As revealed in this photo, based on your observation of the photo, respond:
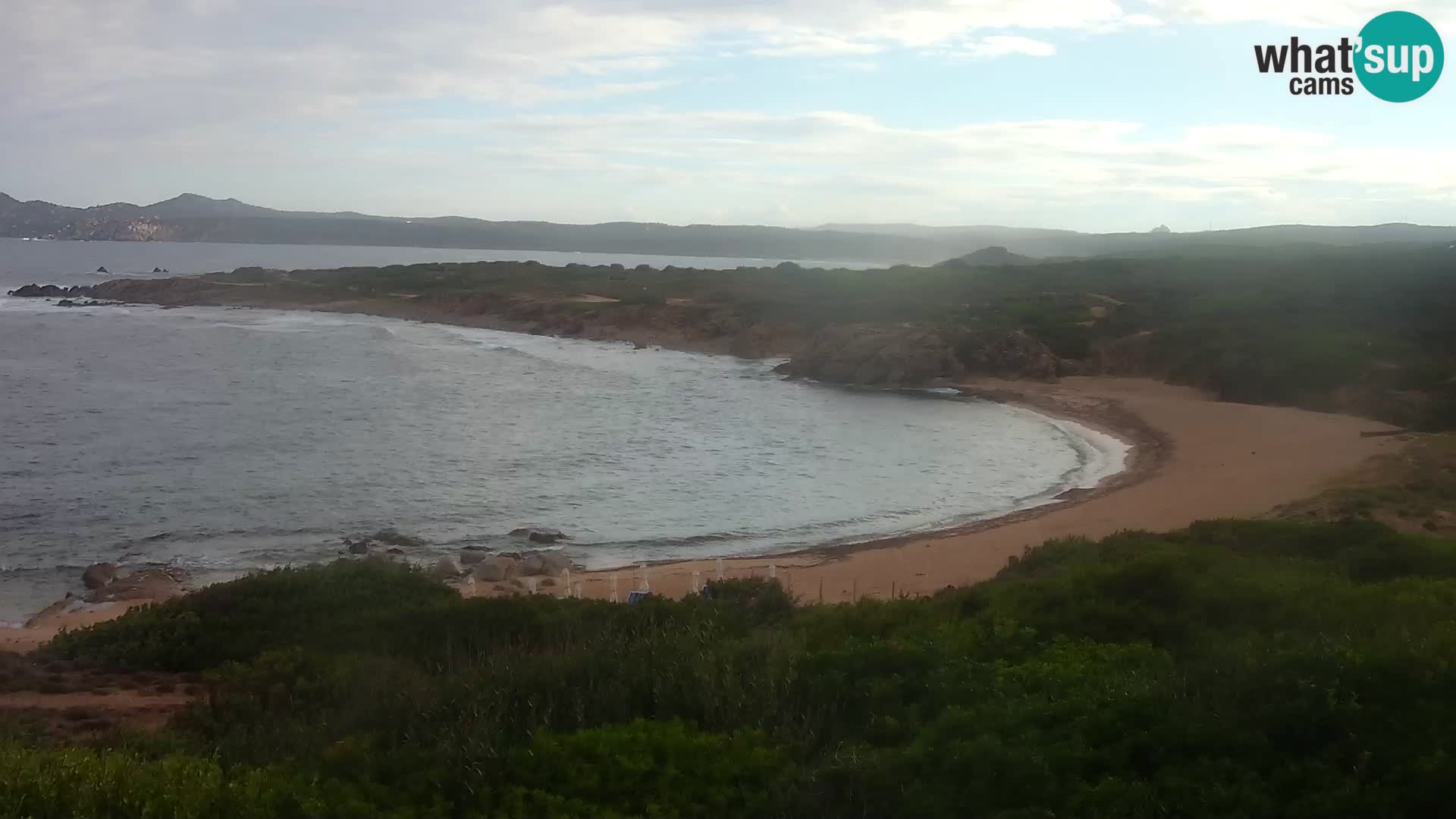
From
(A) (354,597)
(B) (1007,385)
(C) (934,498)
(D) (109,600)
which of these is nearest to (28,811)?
(A) (354,597)

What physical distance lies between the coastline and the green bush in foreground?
14.9 ft

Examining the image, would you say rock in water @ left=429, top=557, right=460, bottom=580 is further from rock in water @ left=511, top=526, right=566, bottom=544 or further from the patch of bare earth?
the patch of bare earth

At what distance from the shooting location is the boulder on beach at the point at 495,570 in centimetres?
1606

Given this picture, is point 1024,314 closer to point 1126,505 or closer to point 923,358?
point 923,358

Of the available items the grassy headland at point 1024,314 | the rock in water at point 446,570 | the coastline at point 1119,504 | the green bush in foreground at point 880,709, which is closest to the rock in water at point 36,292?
the grassy headland at point 1024,314

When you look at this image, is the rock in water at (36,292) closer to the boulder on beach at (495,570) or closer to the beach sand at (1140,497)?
the beach sand at (1140,497)

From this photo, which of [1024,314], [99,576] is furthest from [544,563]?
[1024,314]

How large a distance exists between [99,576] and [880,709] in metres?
13.2

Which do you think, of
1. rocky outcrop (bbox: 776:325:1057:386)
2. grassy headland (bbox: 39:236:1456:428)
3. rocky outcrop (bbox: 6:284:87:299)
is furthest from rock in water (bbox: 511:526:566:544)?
rocky outcrop (bbox: 6:284:87:299)

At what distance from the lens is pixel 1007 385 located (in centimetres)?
4125

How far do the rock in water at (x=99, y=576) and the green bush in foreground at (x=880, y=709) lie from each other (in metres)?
6.30

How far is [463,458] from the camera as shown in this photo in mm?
26312

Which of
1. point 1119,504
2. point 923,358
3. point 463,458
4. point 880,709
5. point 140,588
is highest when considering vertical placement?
point 923,358

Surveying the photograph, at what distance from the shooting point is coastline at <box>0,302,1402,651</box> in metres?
15.4
